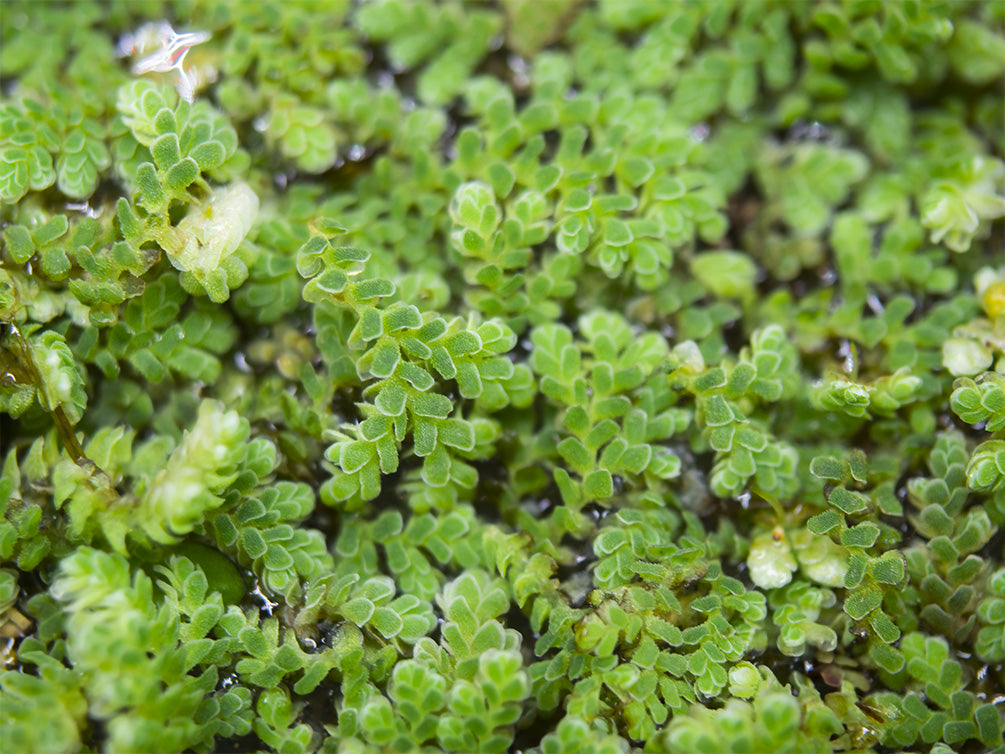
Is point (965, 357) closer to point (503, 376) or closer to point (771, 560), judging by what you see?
point (771, 560)

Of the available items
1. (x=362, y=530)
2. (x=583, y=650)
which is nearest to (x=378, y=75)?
(x=362, y=530)

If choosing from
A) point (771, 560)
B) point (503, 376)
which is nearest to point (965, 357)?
point (771, 560)

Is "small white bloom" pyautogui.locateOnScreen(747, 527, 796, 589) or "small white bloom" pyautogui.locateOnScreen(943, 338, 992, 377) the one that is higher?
"small white bloom" pyautogui.locateOnScreen(943, 338, 992, 377)

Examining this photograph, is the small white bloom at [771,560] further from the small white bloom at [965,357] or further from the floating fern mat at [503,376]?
the small white bloom at [965,357]

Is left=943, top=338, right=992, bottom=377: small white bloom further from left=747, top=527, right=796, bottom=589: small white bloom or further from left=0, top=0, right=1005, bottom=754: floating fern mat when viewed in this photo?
left=747, top=527, right=796, bottom=589: small white bloom

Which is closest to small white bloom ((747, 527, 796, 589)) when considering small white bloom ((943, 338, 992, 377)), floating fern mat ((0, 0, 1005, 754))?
floating fern mat ((0, 0, 1005, 754))

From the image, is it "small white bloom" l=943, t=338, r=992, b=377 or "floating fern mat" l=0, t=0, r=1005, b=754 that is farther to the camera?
"small white bloom" l=943, t=338, r=992, b=377

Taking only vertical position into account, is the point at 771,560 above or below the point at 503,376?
below

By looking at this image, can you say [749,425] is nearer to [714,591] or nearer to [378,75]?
[714,591]

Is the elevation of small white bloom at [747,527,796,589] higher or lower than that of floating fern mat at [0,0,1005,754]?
lower
